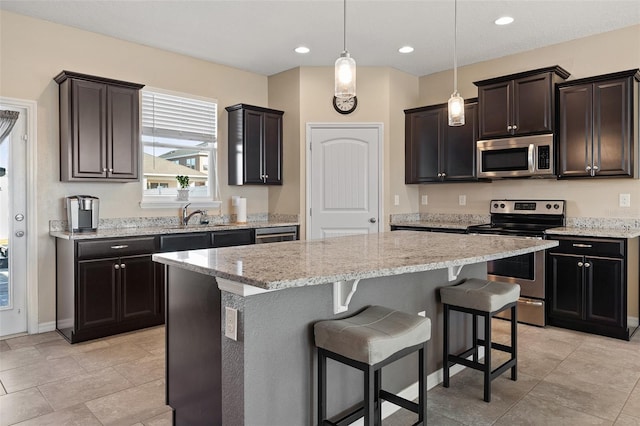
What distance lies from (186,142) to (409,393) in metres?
3.72

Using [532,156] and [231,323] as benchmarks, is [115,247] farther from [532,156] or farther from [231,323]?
[532,156]

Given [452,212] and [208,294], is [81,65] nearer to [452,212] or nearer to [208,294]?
[208,294]

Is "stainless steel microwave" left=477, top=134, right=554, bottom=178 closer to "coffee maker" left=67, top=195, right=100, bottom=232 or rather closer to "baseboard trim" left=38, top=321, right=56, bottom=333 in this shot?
"coffee maker" left=67, top=195, right=100, bottom=232

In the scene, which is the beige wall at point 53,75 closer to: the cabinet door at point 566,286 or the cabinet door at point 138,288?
the cabinet door at point 138,288

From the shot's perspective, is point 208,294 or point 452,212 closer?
point 208,294

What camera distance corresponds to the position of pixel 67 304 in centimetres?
378

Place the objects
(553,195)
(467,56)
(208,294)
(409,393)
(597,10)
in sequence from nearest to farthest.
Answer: (208,294)
(409,393)
(597,10)
(553,195)
(467,56)

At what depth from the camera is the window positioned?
4734 mm

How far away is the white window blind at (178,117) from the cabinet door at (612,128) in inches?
158

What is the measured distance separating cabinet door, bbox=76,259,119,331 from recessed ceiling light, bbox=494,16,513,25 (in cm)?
406

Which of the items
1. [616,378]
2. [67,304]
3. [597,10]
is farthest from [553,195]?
[67,304]

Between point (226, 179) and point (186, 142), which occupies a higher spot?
point (186, 142)

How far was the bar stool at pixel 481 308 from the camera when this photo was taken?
2.58 m

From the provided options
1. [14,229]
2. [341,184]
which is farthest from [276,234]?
[14,229]
